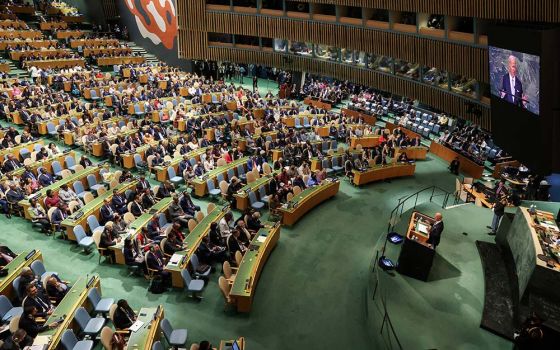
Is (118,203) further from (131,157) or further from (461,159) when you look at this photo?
(461,159)

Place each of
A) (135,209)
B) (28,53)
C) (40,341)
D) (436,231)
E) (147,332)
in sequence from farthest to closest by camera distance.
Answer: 1. (28,53)
2. (135,209)
3. (436,231)
4. (147,332)
5. (40,341)

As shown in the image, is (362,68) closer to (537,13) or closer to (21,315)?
(537,13)

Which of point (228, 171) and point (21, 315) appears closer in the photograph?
point (21, 315)

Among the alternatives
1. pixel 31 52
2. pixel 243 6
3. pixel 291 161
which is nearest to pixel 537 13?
pixel 291 161

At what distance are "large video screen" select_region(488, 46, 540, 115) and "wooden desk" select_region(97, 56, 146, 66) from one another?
23092mm

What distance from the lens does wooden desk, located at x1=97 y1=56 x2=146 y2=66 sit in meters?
27.1

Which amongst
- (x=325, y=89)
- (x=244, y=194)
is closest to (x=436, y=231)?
(x=244, y=194)

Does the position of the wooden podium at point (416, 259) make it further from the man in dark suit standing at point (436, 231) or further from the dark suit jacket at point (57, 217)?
the dark suit jacket at point (57, 217)

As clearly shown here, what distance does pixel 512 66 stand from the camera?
10.1m

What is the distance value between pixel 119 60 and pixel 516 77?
24.5 m

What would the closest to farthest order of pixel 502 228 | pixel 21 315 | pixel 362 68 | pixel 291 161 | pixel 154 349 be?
pixel 154 349
pixel 21 315
pixel 502 228
pixel 291 161
pixel 362 68

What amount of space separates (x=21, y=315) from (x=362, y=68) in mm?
19585

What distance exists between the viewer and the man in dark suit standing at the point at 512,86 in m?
9.89

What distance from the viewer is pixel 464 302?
879 centimetres
